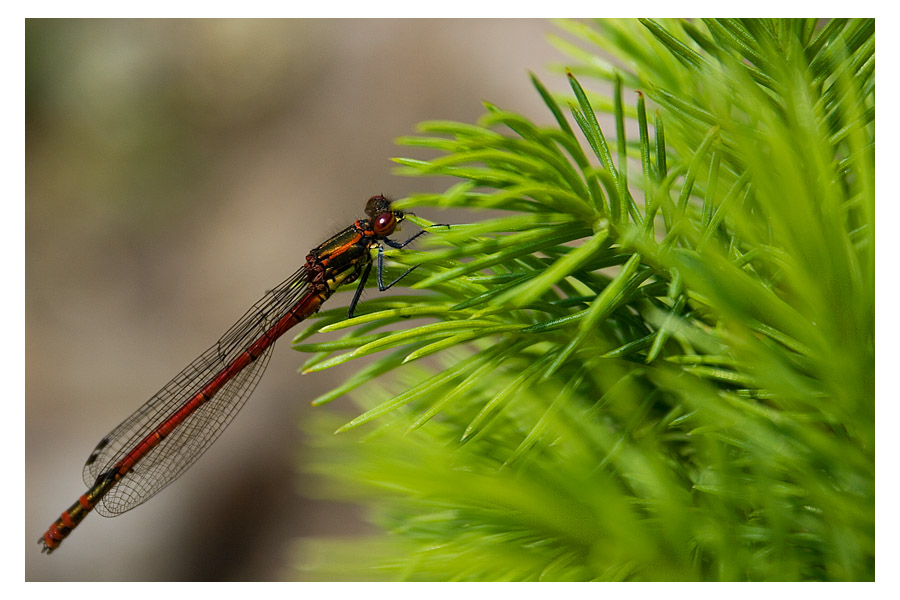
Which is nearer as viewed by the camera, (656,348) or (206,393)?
(656,348)

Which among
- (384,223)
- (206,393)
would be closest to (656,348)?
(384,223)

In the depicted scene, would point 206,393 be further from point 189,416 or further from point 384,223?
point 384,223

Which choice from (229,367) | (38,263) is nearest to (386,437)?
(229,367)

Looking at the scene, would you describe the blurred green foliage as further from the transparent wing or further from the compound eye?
the transparent wing

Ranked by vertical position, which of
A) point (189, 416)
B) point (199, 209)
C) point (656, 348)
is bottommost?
point (189, 416)

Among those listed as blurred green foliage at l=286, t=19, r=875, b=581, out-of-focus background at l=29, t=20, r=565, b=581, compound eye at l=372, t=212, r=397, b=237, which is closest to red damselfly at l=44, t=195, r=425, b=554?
compound eye at l=372, t=212, r=397, b=237

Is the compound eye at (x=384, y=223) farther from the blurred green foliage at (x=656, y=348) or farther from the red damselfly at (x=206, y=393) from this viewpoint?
the blurred green foliage at (x=656, y=348)
